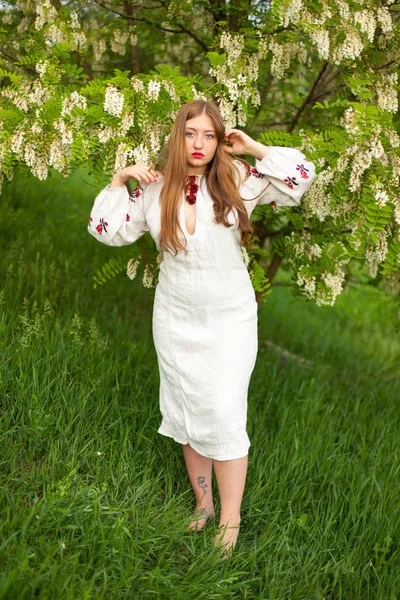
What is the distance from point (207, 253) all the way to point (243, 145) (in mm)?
607

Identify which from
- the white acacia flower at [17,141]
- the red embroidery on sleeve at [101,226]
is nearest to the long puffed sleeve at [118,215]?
the red embroidery on sleeve at [101,226]

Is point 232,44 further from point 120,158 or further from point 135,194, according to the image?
point 135,194

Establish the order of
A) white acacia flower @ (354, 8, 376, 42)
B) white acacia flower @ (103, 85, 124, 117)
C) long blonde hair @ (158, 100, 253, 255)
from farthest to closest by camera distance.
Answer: white acacia flower @ (354, 8, 376, 42)
white acacia flower @ (103, 85, 124, 117)
long blonde hair @ (158, 100, 253, 255)

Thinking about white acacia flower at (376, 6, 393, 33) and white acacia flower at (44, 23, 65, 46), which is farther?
white acacia flower at (44, 23, 65, 46)

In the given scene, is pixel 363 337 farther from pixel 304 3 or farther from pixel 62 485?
pixel 62 485

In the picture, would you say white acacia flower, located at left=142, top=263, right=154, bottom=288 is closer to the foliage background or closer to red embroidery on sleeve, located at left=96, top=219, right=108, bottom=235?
the foliage background

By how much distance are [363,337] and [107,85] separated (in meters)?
5.58

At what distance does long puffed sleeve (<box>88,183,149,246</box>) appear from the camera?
314 cm

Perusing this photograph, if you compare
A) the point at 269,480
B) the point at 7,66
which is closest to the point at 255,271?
the point at 269,480

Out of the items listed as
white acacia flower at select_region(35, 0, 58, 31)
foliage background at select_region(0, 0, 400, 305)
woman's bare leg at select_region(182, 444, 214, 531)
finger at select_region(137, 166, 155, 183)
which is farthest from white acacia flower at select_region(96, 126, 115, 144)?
woman's bare leg at select_region(182, 444, 214, 531)

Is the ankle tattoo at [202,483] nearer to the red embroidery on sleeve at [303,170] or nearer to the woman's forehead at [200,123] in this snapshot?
the red embroidery on sleeve at [303,170]

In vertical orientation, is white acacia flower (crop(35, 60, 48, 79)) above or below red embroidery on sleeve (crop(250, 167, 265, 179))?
above

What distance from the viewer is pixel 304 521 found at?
3.47 metres

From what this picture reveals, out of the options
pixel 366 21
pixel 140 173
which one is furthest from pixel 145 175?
pixel 366 21
